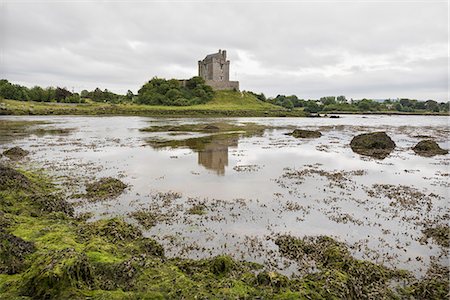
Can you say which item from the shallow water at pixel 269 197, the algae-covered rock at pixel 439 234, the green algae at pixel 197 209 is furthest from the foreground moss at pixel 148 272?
the green algae at pixel 197 209

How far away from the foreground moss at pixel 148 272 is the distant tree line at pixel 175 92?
11068 centimetres

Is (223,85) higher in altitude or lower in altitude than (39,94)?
higher

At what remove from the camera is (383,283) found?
24.1ft

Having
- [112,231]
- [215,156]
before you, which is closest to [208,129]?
[215,156]

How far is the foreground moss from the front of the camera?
19.6ft

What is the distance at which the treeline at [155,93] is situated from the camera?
392 feet

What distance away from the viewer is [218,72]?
138500 mm

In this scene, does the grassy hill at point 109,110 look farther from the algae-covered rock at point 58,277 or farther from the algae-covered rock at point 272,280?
the algae-covered rock at point 272,280

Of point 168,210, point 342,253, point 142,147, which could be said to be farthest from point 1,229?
point 142,147

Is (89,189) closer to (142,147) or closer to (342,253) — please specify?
(342,253)

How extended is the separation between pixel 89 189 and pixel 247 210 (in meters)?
7.54

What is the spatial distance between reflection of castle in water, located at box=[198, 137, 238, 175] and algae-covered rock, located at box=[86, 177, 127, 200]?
19.7 ft

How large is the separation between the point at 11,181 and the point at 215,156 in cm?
1403

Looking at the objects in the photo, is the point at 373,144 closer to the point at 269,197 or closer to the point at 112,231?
the point at 269,197
